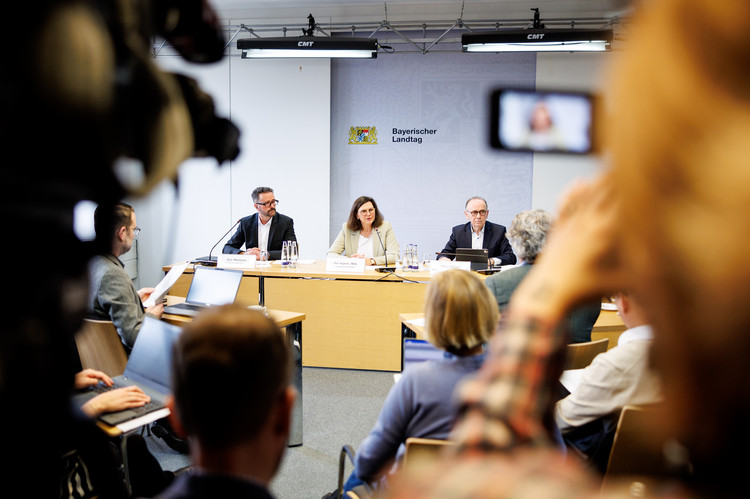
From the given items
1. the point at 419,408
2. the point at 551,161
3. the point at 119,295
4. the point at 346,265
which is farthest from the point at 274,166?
the point at 419,408

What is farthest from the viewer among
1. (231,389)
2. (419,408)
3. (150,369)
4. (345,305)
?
(345,305)

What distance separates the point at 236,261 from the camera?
15.6ft

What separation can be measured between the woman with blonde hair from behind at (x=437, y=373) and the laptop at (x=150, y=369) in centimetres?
86

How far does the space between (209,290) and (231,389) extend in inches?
110

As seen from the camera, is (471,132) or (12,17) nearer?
(12,17)

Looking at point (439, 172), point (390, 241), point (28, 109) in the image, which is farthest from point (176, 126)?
point (439, 172)

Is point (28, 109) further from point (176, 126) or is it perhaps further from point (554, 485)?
point (554, 485)

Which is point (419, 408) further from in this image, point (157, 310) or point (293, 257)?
point (293, 257)

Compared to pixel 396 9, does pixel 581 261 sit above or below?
below

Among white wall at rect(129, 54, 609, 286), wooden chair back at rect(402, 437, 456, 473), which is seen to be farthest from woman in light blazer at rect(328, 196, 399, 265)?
wooden chair back at rect(402, 437, 456, 473)

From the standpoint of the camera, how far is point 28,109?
0.71 ft

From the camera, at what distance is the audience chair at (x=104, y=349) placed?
2820 mm

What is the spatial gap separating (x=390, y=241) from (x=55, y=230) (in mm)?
5279

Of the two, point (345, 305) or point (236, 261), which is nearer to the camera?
point (345, 305)
